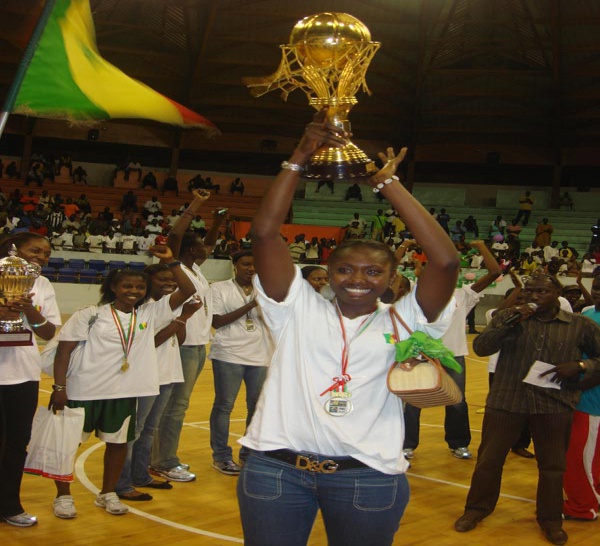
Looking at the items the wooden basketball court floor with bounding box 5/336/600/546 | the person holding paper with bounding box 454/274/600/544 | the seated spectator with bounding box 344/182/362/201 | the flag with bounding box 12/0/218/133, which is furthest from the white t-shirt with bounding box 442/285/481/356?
the seated spectator with bounding box 344/182/362/201

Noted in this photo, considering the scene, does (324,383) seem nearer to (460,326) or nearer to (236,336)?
(236,336)

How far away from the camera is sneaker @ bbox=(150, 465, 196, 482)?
614 cm

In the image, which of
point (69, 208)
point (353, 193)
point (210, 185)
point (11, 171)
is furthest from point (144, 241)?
point (353, 193)

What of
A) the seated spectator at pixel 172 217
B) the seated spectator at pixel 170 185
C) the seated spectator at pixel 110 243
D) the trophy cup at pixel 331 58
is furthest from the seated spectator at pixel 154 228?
the trophy cup at pixel 331 58

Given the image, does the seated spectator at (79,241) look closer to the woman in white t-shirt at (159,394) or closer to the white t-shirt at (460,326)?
the white t-shirt at (460,326)

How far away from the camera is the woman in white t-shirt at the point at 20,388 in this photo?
4707mm

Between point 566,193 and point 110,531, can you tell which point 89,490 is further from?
point 566,193

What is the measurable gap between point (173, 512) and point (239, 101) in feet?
85.0

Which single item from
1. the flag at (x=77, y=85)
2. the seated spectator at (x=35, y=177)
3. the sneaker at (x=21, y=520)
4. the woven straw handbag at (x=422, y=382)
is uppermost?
the seated spectator at (x=35, y=177)

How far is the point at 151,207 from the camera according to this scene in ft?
89.9

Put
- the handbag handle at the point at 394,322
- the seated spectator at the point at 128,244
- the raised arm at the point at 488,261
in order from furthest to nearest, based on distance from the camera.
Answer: the seated spectator at the point at 128,244 → the raised arm at the point at 488,261 → the handbag handle at the point at 394,322

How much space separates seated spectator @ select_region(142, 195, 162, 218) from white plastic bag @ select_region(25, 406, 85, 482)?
22.4 m

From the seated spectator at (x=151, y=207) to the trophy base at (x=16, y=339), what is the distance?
22774 millimetres

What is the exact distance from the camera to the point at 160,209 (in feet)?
90.1
